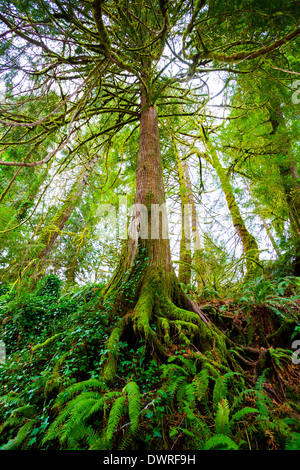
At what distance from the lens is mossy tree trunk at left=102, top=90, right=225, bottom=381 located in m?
2.25

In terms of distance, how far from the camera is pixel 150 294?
2.67m

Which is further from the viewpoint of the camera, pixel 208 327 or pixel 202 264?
pixel 202 264

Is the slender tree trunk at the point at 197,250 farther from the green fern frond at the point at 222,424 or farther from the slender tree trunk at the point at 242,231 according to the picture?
the green fern frond at the point at 222,424

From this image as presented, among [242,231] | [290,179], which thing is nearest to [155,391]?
[242,231]

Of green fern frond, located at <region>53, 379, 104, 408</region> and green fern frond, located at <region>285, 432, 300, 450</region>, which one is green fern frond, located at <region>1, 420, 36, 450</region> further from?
green fern frond, located at <region>285, 432, 300, 450</region>

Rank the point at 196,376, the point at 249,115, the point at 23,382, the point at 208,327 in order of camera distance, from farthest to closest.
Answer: the point at 249,115
the point at 208,327
the point at 23,382
the point at 196,376

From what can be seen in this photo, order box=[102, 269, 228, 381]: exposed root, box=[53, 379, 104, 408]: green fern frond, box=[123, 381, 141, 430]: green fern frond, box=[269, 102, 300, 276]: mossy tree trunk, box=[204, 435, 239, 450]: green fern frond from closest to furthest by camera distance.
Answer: box=[204, 435, 239, 450]: green fern frond
box=[123, 381, 141, 430]: green fern frond
box=[53, 379, 104, 408]: green fern frond
box=[102, 269, 228, 381]: exposed root
box=[269, 102, 300, 276]: mossy tree trunk

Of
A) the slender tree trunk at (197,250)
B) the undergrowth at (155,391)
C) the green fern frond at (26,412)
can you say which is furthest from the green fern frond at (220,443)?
the slender tree trunk at (197,250)

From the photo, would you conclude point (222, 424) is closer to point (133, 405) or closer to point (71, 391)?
point (133, 405)

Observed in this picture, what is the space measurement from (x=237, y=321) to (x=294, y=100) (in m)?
4.35

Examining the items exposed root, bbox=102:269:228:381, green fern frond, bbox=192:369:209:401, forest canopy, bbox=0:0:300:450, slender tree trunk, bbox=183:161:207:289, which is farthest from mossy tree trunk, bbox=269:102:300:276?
green fern frond, bbox=192:369:209:401
